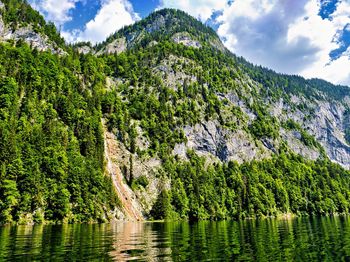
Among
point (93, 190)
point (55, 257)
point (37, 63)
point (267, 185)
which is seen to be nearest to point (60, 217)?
point (93, 190)

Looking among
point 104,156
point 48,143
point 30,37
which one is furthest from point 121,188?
point 30,37

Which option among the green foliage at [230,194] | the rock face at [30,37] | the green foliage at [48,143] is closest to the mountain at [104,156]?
the green foliage at [48,143]

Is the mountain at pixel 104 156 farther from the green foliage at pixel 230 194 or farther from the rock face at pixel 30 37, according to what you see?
the rock face at pixel 30 37

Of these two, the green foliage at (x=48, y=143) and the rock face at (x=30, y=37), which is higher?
the rock face at (x=30, y=37)

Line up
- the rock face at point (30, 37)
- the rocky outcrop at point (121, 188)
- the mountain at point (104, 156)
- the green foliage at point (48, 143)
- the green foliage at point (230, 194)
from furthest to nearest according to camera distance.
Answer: the rock face at point (30, 37) → the green foliage at point (230, 194) → the rocky outcrop at point (121, 188) → the mountain at point (104, 156) → the green foliage at point (48, 143)

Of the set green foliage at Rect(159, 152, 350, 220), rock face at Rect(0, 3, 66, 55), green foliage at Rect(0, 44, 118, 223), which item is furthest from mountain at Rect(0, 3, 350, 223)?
rock face at Rect(0, 3, 66, 55)

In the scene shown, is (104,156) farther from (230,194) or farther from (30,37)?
(30,37)

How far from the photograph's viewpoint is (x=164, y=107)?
18738 centimetres

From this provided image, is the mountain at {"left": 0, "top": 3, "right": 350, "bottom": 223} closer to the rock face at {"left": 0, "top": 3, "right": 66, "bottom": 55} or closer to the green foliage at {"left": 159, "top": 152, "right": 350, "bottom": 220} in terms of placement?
the green foliage at {"left": 159, "top": 152, "right": 350, "bottom": 220}

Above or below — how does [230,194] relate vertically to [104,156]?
below

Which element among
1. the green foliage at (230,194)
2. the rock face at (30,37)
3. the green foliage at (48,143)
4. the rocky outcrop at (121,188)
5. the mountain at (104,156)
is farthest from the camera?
the rock face at (30,37)

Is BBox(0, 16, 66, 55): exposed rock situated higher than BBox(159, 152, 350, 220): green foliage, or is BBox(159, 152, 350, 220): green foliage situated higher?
BBox(0, 16, 66, 55): exposed rock

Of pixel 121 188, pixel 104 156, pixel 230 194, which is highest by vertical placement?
pixel 104 156

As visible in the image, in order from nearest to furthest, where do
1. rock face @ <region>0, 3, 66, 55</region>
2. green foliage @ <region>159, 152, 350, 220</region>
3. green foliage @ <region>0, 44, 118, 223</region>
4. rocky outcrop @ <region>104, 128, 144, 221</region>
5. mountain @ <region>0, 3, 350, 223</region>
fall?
green foliage @ <region>0, 44, 118, 223</region>, mountain @ <region>0, 3, 350, 223</region>, rocky outcrop @ <region>104, 128, 144, 221</region>, green foliage @ <region>159, 152, 350, 220</region>, rock face @ <region>0, 3, 66, 55</region>
